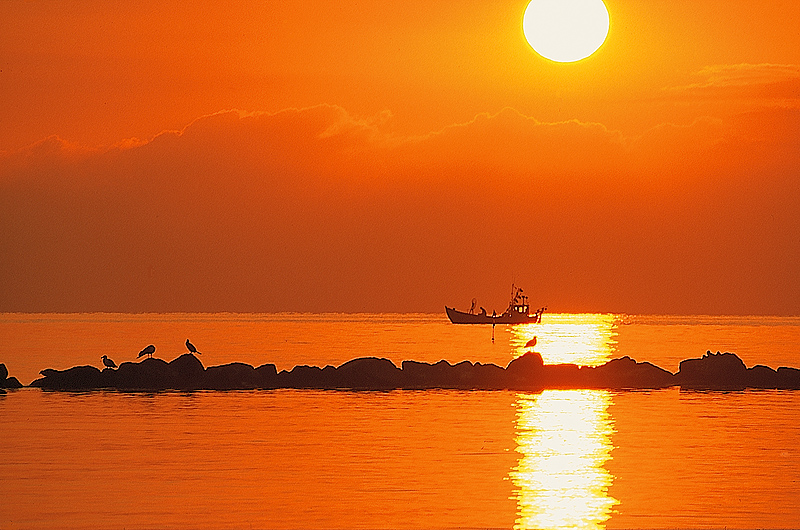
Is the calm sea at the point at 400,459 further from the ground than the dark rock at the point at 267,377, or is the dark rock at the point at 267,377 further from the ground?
the dark rock at the point at 267,377

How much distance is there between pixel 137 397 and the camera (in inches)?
1912

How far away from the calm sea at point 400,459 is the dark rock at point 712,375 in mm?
3281

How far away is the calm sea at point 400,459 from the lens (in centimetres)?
2322

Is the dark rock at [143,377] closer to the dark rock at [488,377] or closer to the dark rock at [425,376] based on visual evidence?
the dark rock at [425,376]

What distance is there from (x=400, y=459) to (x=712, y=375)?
29696 mm

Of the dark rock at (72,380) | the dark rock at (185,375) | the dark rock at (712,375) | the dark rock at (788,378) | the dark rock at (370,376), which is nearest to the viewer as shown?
the dark rock at (72,380)

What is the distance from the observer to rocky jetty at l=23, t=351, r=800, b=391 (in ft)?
175

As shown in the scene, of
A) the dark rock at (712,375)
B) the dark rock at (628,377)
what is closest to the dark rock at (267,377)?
the dark rock at (628,377)

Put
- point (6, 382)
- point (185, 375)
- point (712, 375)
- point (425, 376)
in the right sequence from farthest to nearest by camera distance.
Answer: point (712, 375)
point (425, 376)
point (185, 375)
point (6, 382)

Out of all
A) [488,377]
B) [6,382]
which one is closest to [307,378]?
[488,377]

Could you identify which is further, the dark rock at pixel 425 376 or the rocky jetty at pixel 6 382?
the dark rock at pixel 425 376

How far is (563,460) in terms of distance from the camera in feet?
100

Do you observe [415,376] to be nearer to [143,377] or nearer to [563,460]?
[143,377]

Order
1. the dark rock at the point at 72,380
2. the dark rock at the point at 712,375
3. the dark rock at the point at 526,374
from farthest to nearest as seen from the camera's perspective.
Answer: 1. the dark rock at the point at 712,375
2. the dark rock at the point at 526,374
3. the dark rock at the point at 72,380
